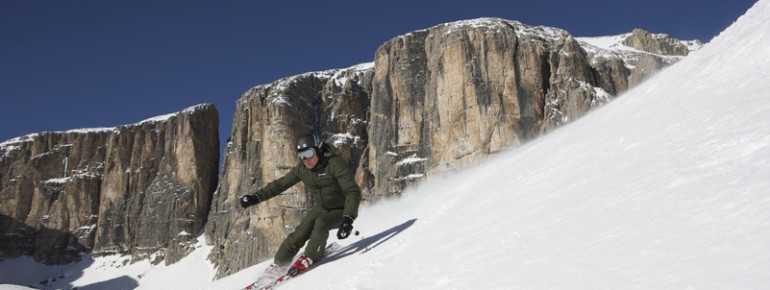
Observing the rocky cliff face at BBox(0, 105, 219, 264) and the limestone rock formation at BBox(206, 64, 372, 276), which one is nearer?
the limestone rock formation at BBox(206, 64, 372, 276)

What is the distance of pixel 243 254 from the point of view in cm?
7181

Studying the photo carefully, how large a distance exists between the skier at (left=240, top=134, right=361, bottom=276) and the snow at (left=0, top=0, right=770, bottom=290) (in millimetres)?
413

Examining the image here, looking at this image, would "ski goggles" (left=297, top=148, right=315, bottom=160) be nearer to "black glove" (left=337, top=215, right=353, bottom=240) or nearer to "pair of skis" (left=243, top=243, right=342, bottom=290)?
"black glove" (left=337, top=215, right=353, bottom=240)

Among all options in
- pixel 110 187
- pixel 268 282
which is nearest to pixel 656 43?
pixel 110 187

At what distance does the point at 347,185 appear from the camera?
7.09 metres

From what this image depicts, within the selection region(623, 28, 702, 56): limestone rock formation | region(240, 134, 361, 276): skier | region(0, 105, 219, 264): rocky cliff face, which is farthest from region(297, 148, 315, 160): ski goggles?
region(623, 28, 702, 56): limestone rock formation

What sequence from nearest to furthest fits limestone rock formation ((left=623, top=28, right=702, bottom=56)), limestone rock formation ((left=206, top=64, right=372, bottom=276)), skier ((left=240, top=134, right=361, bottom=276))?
1. skier ((left=240, top=134, right=361, bottom=276))
2. limestone rock formation ((left=206, top=64, right=372, bottom=276))
3. limestone rock formation ((left=623, top=28, right=702, bottom=56))

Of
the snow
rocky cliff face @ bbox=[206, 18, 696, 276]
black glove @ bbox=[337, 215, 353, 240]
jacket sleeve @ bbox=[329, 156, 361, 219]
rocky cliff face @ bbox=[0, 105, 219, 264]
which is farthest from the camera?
rocky cliff face @ bbox=[0, 105, 219, 264]

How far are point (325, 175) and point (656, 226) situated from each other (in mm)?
4598

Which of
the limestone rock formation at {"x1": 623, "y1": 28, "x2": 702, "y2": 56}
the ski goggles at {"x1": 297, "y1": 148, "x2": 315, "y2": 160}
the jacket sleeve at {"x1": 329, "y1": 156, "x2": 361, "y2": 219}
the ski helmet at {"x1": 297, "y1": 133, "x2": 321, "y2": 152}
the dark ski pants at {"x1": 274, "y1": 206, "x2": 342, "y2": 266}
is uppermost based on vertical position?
the limestone rock formation at {"x1": 623, "y1": 28, "x2": 702, "y2": 56}

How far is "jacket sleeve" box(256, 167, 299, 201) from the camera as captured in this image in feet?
24.9

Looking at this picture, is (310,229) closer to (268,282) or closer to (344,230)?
(268,282)

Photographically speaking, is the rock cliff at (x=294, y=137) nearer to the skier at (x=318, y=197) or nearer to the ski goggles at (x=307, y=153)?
the skier at (x=318, y=197)

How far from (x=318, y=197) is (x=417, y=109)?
6748 centimetres
